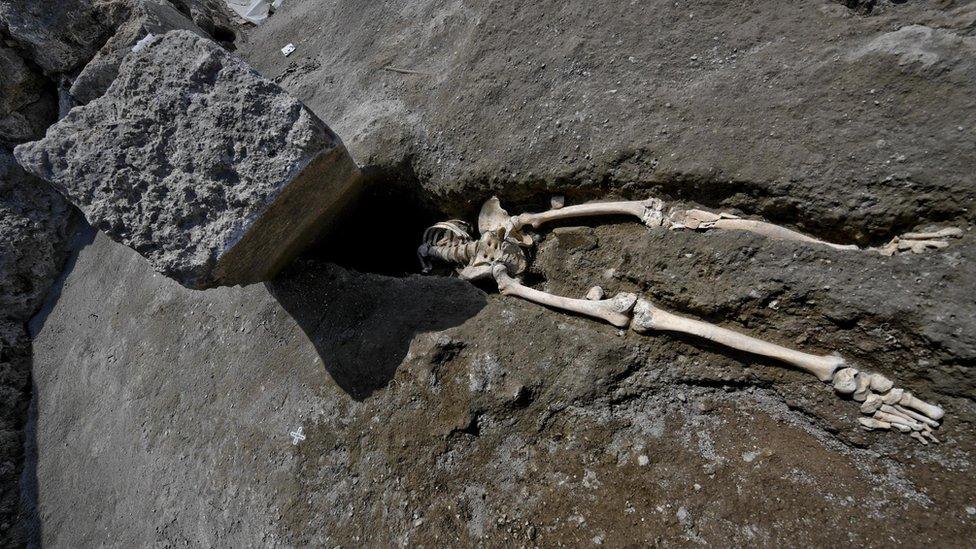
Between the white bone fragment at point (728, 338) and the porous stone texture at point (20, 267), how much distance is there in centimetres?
501

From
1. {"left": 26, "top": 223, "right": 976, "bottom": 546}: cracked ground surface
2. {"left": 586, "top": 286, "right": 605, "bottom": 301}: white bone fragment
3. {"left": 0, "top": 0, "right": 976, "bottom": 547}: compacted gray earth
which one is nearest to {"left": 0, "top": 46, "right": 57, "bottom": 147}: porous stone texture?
{"left": 0, "top": 0, "right": 976, "bottom": 547}: compacted gray earth

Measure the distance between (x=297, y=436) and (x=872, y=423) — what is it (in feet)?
8.68

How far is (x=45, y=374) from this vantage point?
4.25 m

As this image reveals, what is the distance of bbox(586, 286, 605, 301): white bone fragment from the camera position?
2.52 m

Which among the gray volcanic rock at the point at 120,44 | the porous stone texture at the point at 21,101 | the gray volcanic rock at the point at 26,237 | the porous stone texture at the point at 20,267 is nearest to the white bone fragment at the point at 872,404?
the gray volcanic rock at the point at 120,44

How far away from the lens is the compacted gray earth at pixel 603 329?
1917 mm

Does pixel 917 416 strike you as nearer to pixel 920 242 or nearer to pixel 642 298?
pixel 920 242

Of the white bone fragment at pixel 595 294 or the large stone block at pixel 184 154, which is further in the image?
the white bone fragment at pixel 595 294

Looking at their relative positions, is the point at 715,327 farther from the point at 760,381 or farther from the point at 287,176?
the point at 287,176

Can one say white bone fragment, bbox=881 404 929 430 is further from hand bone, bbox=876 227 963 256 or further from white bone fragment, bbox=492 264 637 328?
white bone fragment, bbox=492 264 637 328

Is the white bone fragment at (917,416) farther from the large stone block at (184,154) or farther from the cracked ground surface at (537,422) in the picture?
the large stone block at (184,154)

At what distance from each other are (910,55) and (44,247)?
628 cm

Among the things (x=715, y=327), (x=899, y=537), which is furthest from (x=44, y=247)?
(x=899, y=537)

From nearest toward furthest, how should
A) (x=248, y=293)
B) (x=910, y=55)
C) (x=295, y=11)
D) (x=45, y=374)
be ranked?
(x=910, y=55) → (x=248, y=293) → (x=45, y=374) → (x=295, y=11)
